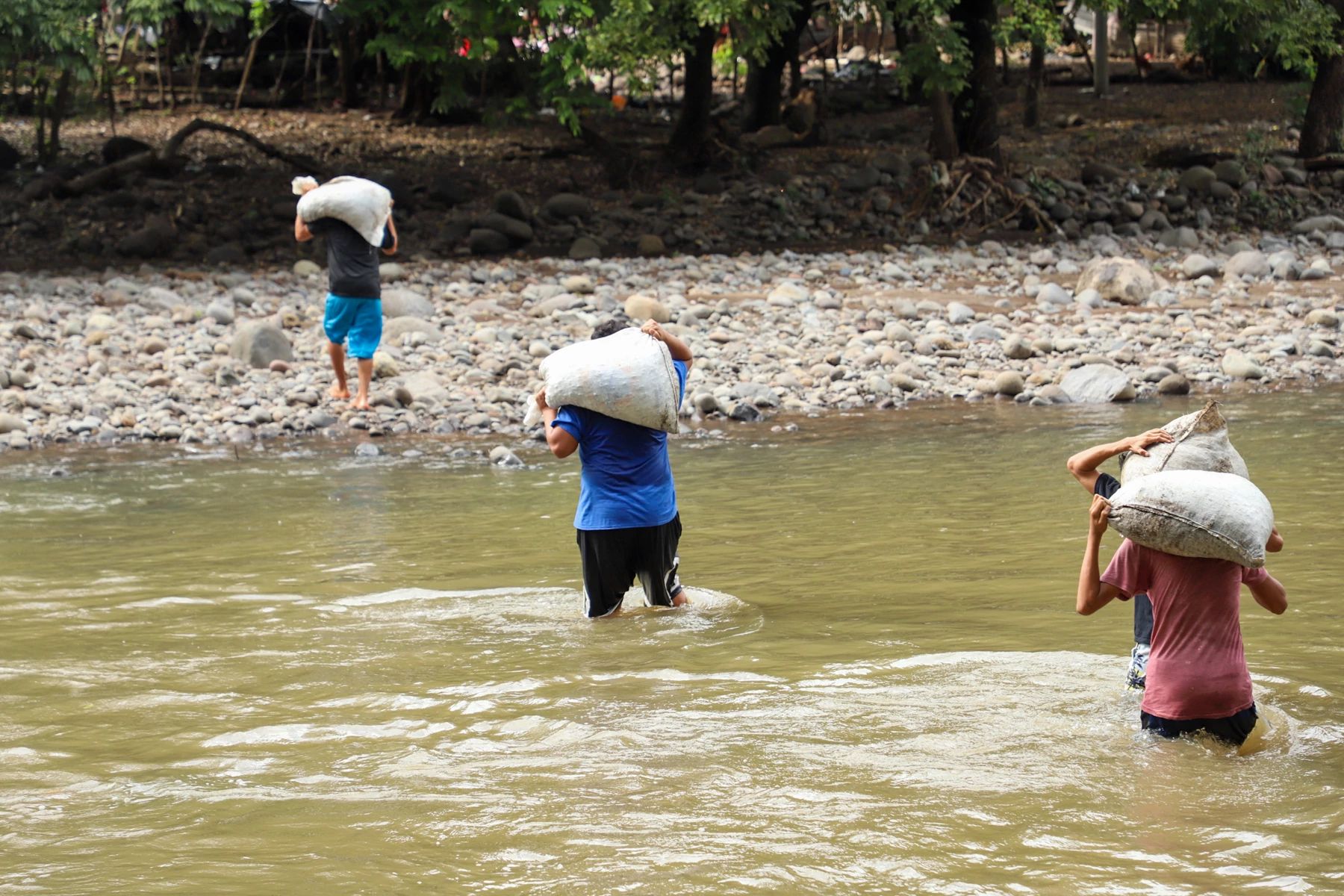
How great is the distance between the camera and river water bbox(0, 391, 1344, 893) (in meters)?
3.88

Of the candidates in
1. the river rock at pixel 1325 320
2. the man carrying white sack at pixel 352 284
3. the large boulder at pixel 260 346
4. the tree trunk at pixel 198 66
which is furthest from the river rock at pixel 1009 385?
the tree trunk at pixel 198 66

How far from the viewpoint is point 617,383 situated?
580cm

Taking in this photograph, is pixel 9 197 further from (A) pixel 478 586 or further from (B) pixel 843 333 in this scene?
(A) pixel 478 586

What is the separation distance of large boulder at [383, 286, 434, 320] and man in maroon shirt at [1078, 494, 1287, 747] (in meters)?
11.7

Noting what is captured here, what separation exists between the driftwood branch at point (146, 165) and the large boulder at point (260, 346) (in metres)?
8.18

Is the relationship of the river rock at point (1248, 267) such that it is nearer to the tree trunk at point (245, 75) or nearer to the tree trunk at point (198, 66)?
the tree trunk at point (245, 75)

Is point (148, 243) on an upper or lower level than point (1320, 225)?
upper

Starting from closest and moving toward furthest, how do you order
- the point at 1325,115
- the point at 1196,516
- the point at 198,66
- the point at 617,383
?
the point at 1196,516 → the point at 617,383 → the point at 1325,115 → the point at 198,66

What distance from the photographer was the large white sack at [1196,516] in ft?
13.3

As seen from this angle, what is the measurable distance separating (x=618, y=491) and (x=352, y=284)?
6.02m

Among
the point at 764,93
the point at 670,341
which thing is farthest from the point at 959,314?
the point at 764,93

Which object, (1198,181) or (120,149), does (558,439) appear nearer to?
(1198,181)

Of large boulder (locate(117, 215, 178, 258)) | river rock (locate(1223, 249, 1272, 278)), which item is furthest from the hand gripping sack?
large boulder (locate(117, 215, 178, 258))

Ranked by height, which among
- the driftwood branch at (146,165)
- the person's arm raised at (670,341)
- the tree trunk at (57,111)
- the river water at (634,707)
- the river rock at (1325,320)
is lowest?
the river water at (634,707)
